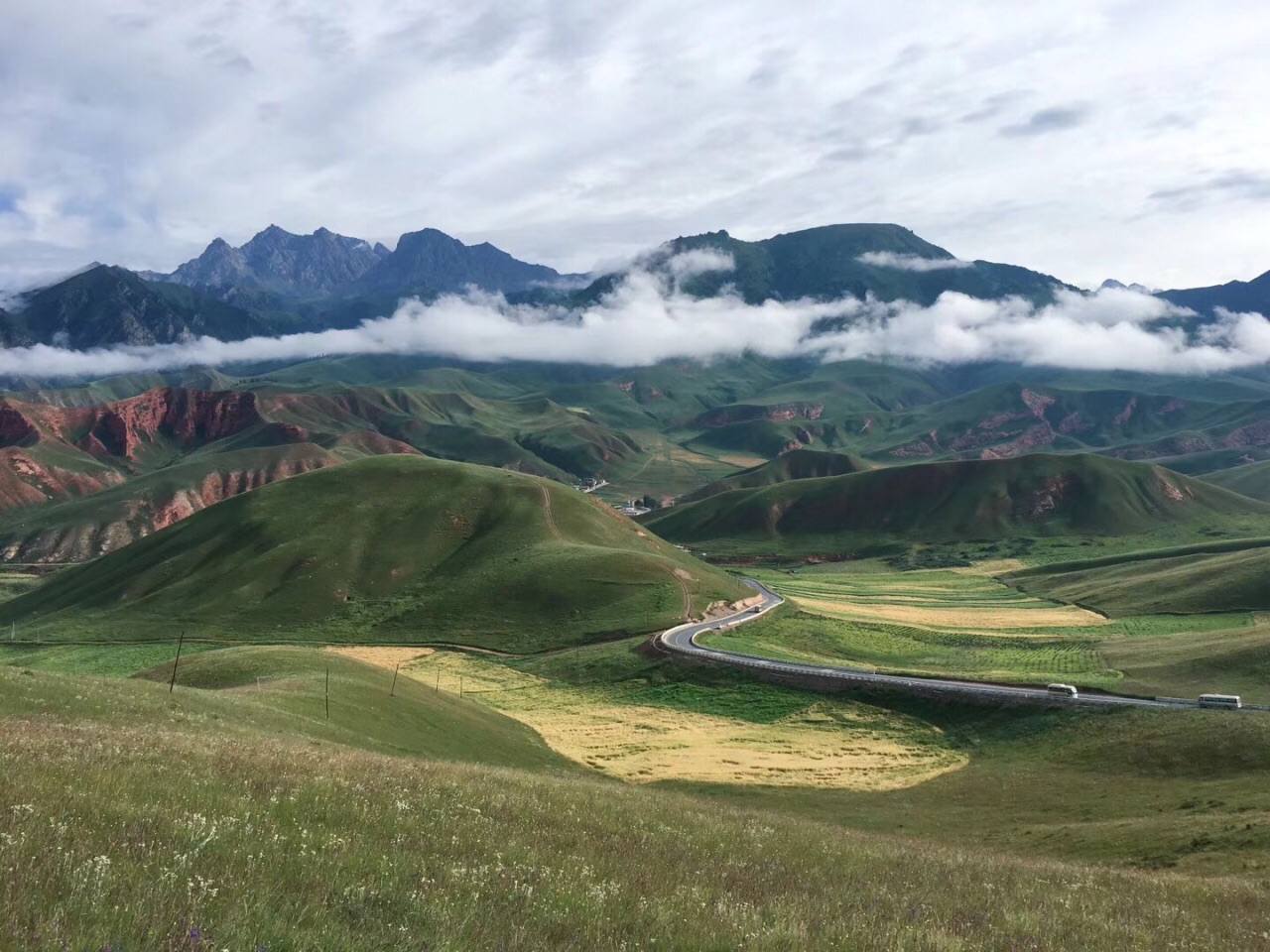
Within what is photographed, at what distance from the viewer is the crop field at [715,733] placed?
64.8 m

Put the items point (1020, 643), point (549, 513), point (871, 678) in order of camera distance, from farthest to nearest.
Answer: point (549, 513) < point (1020, 643) < point (871, 678)

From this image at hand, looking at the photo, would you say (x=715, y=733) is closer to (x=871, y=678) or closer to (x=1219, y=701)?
(x=871, y=678)

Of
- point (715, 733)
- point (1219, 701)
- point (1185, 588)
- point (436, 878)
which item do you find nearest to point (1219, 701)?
point (1219, 701)

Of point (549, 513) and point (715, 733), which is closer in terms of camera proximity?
point (715, 733)

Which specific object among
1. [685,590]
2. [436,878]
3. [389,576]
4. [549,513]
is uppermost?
[436,878]

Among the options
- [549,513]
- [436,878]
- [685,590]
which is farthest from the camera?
[549,513]

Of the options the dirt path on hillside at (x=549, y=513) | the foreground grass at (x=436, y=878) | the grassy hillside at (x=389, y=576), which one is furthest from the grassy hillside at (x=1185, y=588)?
the foreground grass at (x=436, y=878)

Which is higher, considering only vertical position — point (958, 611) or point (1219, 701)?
point (1219, 701)

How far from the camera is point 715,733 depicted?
269ft

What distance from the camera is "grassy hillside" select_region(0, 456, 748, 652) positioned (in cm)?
14262

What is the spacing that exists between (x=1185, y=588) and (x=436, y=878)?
180273 millimetres

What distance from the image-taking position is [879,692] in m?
87.6

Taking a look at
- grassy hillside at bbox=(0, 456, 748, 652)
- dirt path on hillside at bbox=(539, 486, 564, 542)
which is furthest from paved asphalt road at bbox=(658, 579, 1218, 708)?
dirt path on hillside at bbox=(539, 486, 564, 542)

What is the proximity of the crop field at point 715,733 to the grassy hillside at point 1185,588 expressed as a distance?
95687mm
